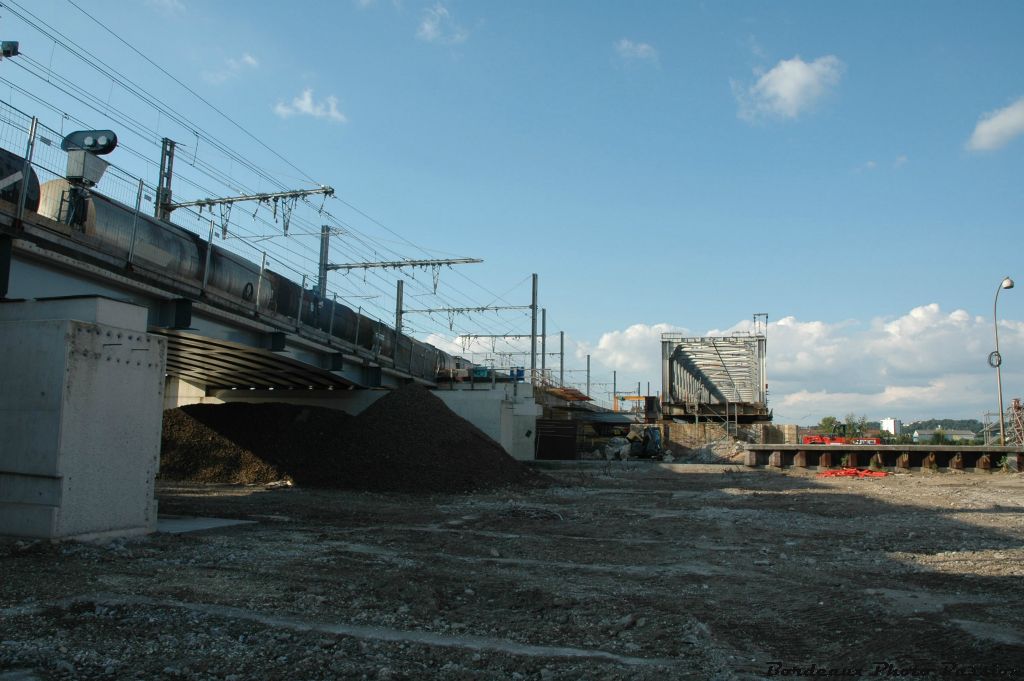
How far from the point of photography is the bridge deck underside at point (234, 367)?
64.1 feet

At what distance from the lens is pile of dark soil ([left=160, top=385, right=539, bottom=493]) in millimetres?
21594

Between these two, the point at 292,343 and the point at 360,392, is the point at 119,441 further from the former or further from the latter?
the point at 360,392

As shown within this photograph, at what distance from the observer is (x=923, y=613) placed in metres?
6.56

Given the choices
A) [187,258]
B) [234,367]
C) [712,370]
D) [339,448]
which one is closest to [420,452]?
[339,448]

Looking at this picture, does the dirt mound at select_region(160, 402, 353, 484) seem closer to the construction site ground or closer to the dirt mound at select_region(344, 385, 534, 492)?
the dirt mound at select_region(344, 385, 534, 492)

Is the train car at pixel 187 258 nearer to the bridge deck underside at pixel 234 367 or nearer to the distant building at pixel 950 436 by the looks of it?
the bridge deck underside at pixel 234 367

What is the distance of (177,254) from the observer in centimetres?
1672

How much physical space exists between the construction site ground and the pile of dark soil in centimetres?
724

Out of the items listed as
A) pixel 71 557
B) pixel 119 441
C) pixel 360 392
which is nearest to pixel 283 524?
pixel 119 441

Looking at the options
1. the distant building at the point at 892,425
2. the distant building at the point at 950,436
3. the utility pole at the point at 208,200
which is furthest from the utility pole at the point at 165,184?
the distant building at the point at 892,425

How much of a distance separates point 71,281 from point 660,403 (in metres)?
30.3

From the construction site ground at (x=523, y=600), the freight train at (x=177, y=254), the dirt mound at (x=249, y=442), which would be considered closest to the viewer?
the construction site ground at (x=523, y=600)

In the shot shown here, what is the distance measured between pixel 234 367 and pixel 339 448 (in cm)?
475

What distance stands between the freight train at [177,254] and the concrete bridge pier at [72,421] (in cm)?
294
